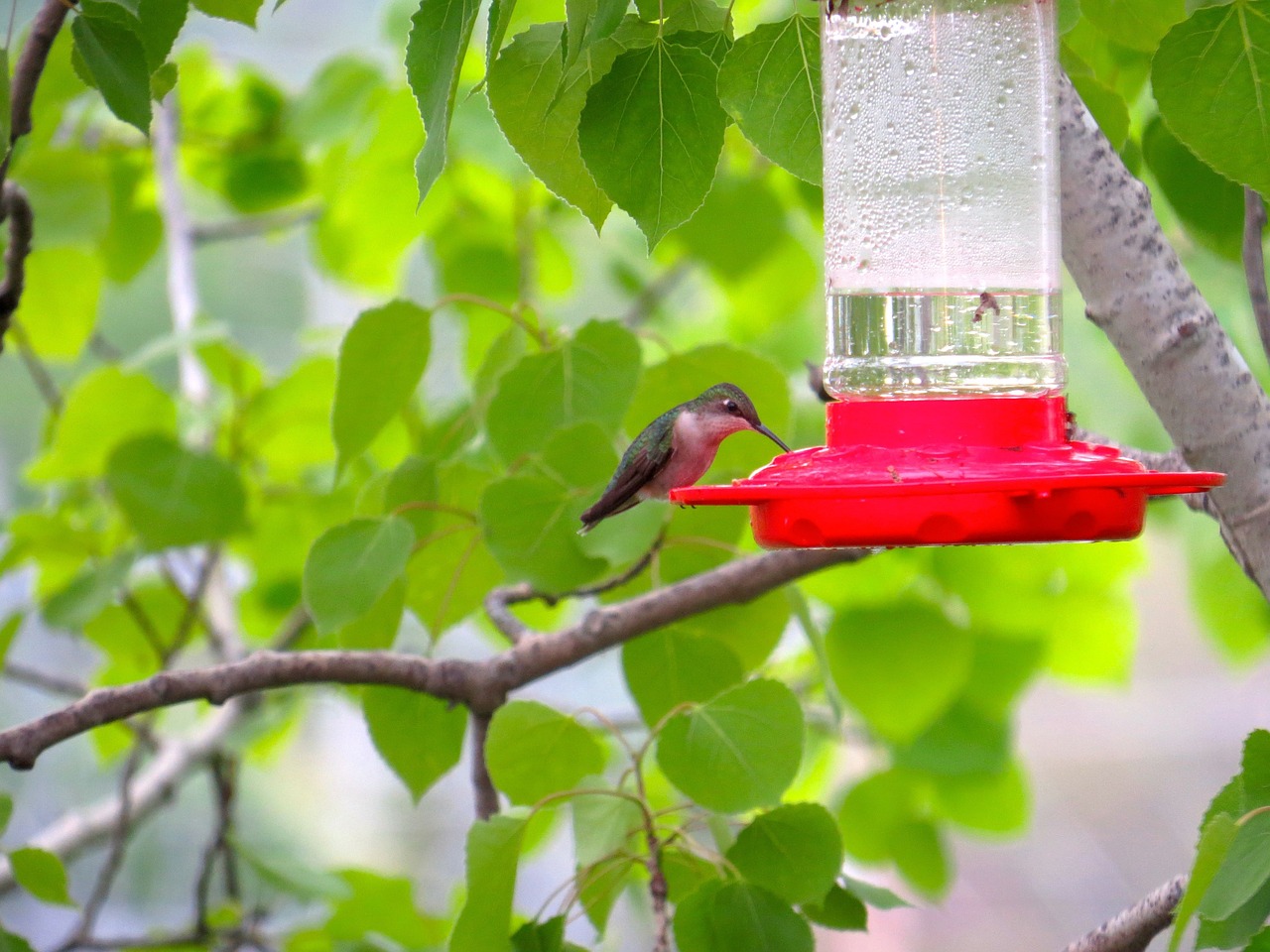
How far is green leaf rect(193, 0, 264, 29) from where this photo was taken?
33.3 inches

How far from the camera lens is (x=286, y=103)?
7.04 ft

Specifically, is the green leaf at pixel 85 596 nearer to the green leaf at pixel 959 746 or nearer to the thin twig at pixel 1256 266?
the green leaf at pixel 959 746

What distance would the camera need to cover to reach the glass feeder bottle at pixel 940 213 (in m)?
1.11

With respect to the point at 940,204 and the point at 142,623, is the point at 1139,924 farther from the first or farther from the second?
the point at 142,623

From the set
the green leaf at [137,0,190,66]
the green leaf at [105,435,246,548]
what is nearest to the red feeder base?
the green leaf at [137,0,190,66]

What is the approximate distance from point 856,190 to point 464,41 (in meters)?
0.57

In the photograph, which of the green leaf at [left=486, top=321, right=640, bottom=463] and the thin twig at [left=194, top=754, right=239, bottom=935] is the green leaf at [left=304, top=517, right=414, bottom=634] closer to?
the green leaf at [left=486, top=321, right=640, bottom=463]

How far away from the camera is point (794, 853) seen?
3.03 feet

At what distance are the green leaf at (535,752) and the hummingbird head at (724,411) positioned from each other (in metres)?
0.26

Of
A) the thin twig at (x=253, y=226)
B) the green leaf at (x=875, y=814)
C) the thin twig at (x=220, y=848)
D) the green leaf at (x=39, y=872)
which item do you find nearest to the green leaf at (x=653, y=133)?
the green leaf at (x=39, y=872)

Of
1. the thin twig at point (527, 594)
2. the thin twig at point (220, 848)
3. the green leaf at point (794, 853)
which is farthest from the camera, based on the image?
the thin twig at point (220, 848)

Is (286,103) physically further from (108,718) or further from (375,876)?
(108,718)

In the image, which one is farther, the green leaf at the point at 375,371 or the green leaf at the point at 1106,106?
the green leaf at the point at 375,371

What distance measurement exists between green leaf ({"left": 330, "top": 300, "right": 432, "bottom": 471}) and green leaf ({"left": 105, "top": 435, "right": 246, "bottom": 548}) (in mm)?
590
